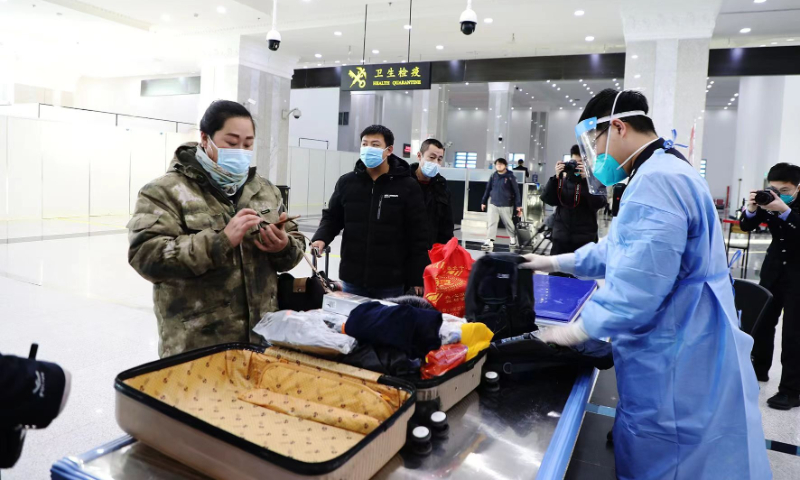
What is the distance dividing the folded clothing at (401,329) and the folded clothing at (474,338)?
176 mm

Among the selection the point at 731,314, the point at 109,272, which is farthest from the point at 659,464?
the point at 109,272

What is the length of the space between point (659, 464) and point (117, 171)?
15060mm

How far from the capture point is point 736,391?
135cm

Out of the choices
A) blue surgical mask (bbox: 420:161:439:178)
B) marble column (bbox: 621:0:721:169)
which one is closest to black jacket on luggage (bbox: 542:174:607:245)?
blue surgical mask (bbox: 420:161:439:178)

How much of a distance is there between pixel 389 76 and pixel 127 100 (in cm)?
→ 1631

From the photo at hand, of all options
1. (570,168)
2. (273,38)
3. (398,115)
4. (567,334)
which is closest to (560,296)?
(567,334)

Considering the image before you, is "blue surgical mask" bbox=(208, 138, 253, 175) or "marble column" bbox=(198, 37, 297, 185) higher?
"marble column" bbox=(198, 37, 297, 185)

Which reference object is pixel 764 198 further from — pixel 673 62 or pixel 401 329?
pixel 673 62

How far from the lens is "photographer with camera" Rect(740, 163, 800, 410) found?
3.38m

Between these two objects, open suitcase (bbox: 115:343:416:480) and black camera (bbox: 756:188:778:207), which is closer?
open suitcase (bbox: 115:343:416:480)

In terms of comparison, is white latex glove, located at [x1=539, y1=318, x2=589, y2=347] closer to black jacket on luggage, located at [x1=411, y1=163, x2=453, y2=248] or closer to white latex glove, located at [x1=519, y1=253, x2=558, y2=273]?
white latex glove, located at [x1=519, y1=253, x2=558, y2=273]

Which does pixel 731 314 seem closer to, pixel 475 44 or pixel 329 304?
pixel 329 304

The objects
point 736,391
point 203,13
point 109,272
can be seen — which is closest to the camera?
point 736,391

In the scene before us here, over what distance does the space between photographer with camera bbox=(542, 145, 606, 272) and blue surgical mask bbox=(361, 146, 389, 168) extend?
2316mm
